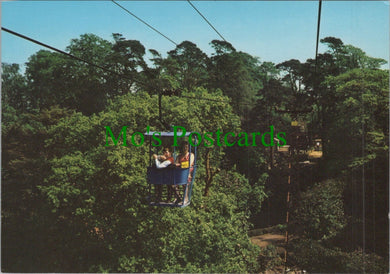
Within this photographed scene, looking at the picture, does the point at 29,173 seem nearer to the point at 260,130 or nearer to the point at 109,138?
the point at 109,138

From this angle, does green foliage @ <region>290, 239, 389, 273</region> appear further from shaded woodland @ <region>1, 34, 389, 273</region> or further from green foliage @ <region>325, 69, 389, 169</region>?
green foliage @ <region>325, 69, 389, 169</region>

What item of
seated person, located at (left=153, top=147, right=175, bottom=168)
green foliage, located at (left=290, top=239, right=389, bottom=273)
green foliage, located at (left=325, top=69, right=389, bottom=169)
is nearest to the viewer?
seated person, located at (left=153, top=147, right=175, bottom=168)

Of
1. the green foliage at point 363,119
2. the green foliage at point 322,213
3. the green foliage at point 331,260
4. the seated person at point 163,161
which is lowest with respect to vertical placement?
the green foliage at point 331,260

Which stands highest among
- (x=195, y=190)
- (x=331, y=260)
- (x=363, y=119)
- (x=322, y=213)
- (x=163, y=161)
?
(x=363, y=119)

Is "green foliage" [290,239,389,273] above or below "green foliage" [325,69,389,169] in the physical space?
below

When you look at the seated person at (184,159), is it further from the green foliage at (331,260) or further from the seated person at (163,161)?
the green foliage at (331,260)

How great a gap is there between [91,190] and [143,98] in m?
6.75

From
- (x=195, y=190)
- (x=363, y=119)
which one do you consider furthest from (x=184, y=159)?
(x=363, y=119)

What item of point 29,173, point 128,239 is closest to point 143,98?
point 128,239

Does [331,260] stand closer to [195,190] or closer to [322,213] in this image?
[322,213]

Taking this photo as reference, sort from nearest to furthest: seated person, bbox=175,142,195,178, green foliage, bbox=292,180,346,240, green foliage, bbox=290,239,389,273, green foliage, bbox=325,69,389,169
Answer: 1. seated person, bbox=175,142,195,178
2. green foliage, bbox=290,239,389,273
3. green foliage, bbox=292,180,346,240
4. green foliage, bbox=325,69,389,169

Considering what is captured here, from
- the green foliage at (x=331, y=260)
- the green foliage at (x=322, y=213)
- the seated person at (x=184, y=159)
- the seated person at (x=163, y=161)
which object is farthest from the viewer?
the green foliage at (x=322, y=213)

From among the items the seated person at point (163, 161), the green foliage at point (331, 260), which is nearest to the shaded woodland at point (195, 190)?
the green foliage at point (331, 260)

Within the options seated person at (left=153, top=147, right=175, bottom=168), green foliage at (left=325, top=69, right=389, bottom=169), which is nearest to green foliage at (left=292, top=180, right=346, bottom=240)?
green foliage at (left=325, top=69, right=389, bottom=169)
